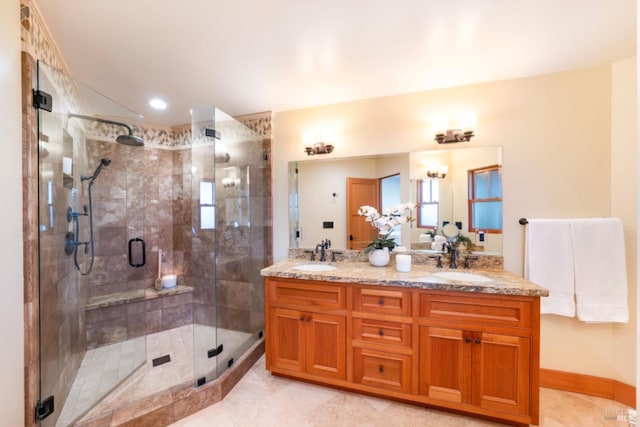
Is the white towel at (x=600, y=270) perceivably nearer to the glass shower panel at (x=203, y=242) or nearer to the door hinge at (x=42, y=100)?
the glass shower panel at (x=203, y=242)

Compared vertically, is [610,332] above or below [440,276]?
below

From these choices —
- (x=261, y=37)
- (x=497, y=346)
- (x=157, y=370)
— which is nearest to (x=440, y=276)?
(x=497, y=346)

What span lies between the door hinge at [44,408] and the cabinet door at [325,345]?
5.32 ft

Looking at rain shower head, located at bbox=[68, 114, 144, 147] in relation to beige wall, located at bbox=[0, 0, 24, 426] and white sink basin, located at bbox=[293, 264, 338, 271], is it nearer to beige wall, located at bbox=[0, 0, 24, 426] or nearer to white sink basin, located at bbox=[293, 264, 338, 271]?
beige wall, located at bbox=[0, 0, 24, 426]

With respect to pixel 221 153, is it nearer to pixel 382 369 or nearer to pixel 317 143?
pixel 317 143

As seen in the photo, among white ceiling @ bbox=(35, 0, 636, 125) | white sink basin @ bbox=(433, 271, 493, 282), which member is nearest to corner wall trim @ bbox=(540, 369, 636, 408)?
white sink basin @ bbox=(433, 271, 493, 282)

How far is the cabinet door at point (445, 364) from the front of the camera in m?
1.69

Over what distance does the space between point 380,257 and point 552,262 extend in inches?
52.0

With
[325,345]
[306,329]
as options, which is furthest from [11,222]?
[325,345]

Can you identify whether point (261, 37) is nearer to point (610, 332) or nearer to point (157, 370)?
point (157, 370)

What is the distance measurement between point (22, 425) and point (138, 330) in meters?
1.32

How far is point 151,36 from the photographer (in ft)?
5.30

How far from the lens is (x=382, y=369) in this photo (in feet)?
6.13

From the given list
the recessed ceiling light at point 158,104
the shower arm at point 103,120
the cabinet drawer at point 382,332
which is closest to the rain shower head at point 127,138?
the shower arm at point 103,120
